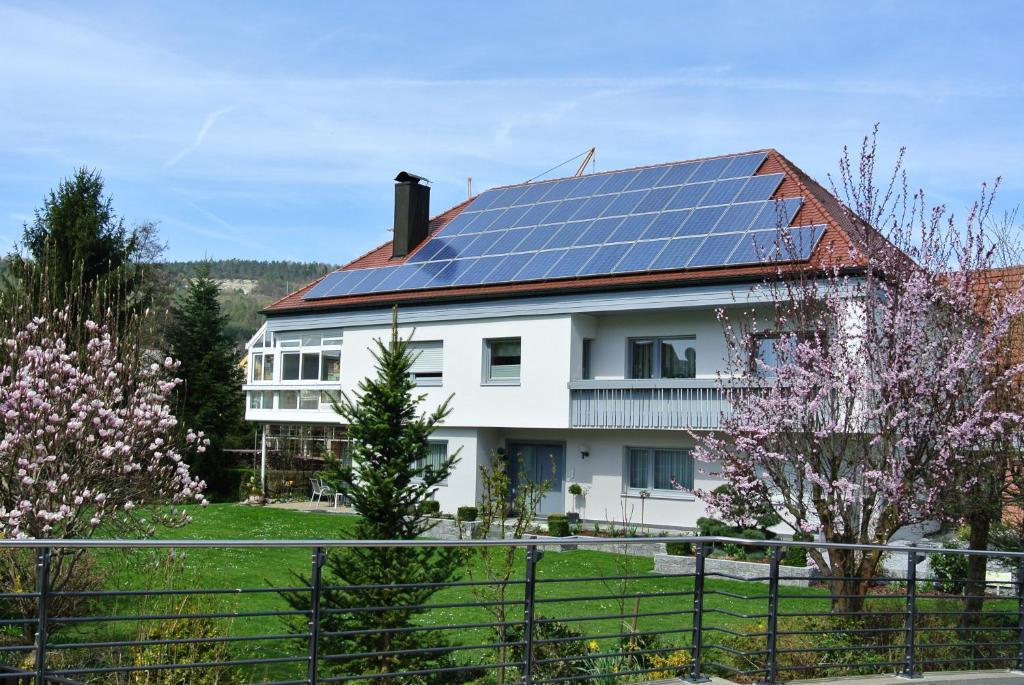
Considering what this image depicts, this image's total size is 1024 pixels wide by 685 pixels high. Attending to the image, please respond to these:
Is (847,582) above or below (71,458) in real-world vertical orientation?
below

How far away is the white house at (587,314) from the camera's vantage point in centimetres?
2697

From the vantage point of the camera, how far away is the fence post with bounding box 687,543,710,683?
8.55m

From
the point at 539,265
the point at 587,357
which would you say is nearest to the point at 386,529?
the point at 587,357

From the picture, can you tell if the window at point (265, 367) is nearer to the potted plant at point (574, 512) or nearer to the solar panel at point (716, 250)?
the potted plant at point (574, 512)

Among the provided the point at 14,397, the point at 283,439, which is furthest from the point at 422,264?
the point at 14,397

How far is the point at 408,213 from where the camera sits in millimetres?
35812

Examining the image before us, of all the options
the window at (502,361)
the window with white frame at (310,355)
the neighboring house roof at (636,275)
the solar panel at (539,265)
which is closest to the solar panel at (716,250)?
the neighboring house roof at (636,275)

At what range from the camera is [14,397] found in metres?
13.1

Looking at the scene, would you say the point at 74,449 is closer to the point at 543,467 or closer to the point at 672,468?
the point at 672,468

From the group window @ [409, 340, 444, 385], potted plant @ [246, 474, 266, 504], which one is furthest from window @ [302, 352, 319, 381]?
window @ [409, 340, 444, 385]

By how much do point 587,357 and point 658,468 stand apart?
12.2ft

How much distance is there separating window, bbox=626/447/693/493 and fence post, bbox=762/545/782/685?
61.8 feet

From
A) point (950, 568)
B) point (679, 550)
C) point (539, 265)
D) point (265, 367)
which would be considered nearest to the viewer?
point (950, 568)

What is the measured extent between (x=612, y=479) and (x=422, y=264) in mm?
9797
